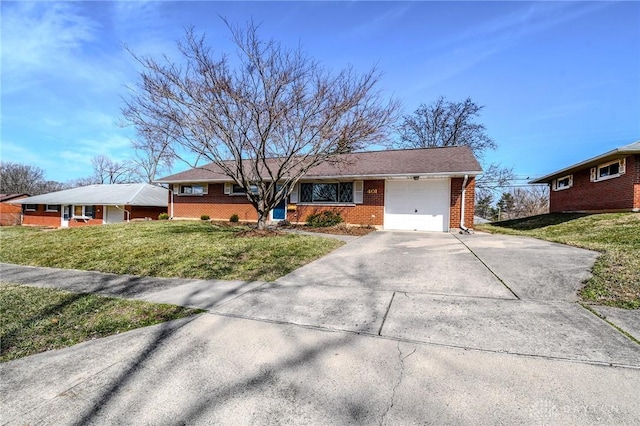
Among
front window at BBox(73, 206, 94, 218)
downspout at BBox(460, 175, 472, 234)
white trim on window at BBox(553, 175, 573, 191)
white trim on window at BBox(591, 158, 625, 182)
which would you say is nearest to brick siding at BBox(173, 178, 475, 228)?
downspout at BBox(460, 175, 472, 234)

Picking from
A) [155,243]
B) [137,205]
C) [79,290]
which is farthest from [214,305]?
[137,205]

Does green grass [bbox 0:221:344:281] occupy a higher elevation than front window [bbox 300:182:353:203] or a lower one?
lower

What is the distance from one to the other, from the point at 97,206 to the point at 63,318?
89.7 feet

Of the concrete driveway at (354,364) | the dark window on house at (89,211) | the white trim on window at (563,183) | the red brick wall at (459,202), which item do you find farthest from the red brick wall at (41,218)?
the white trim on window at (563,183)

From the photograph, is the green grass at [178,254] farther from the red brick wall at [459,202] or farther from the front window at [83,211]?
the front window at [83,211]

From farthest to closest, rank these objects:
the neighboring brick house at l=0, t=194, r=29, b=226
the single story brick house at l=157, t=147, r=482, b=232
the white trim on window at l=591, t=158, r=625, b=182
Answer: the neighboring brick house at l=0, t=194, r=29, b=226, the white trim on window at l=591, t=158, r=625, b=182, the single story brick house at l=157, t=147, r=482, b=232

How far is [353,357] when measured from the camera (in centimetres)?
281

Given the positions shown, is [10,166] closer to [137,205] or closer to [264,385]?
[137,205]

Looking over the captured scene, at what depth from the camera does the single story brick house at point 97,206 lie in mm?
25667

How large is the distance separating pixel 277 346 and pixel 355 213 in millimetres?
11864

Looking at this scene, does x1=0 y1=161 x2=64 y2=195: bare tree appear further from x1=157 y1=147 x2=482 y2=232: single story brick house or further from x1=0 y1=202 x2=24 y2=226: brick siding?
x1=157 y1=147 x2=482 y2=232: single story brick house

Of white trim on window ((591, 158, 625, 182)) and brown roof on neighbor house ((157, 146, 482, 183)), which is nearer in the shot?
brown roof on neighbor house ((157, 146, 482, 183))

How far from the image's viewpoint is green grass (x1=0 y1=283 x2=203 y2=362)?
11.0 feet

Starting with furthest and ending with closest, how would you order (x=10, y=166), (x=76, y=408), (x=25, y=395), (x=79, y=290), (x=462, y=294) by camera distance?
1. (x=10, y=166)
2. (x=79, y=290)
3. (x=462, y=294)
4. (x=25, y=395)
5. (x=76, y=408)
